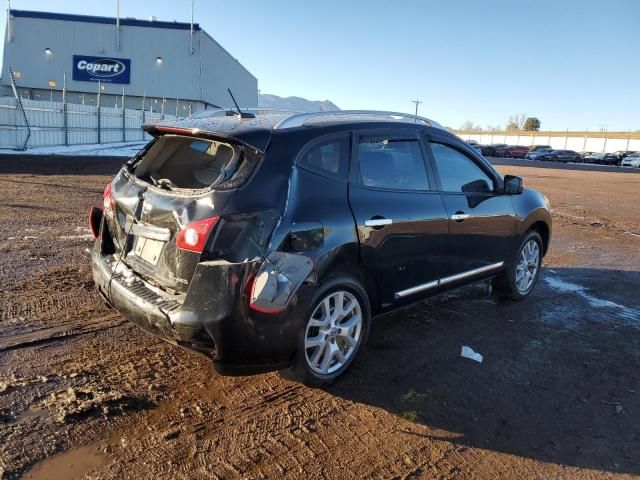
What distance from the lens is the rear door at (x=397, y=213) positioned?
3.73 meters

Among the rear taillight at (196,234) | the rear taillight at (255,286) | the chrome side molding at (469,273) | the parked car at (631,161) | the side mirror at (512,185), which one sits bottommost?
the chrome side molding at (469,273)

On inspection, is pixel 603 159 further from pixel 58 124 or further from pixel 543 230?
pixel 543 230

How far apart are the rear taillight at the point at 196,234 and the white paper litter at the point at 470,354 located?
2313mm

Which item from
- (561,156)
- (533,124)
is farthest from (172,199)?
(533,124)

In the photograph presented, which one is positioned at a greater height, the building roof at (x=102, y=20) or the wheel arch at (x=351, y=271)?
the building roof at (x=102, y=20)

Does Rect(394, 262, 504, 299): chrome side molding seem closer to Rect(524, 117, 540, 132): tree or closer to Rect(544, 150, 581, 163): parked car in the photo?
Rect(544, 150, 581, 163): parked car

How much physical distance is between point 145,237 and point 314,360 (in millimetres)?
1357

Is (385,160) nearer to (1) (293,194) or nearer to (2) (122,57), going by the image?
(1) (293,194)

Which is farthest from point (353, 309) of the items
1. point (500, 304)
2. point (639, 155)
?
point (639, 155)

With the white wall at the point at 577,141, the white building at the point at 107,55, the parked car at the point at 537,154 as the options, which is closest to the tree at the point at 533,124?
the white wall at the point at 577,141

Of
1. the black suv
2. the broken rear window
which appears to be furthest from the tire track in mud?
the broken rear window

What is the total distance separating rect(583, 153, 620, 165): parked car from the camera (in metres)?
56.1

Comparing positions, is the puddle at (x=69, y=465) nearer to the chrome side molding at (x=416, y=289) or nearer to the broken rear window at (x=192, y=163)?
the broken rear window at (x=192, y=163)

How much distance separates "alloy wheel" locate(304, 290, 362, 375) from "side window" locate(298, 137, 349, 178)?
82 cm
